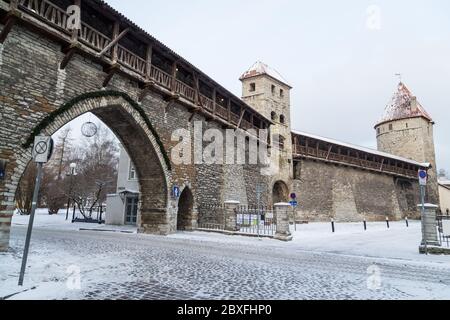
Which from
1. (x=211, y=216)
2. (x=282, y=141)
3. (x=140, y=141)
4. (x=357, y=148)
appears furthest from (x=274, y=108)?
(x=140, y=141)

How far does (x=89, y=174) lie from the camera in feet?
93.0

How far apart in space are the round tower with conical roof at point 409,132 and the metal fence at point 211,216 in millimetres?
34223

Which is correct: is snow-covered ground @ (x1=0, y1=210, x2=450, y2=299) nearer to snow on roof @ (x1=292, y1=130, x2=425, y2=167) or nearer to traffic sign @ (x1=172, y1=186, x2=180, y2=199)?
traffic sign @ (x1=172, y1=186, x2=180, y2=199)

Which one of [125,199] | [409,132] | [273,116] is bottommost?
[125,199]

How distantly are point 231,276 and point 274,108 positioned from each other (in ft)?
75.8

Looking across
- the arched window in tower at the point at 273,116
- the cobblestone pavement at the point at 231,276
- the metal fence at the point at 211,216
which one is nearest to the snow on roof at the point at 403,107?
the arched window in tower at the point at 273,116

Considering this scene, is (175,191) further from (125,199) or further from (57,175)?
(57,175)

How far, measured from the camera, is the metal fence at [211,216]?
1642 cm

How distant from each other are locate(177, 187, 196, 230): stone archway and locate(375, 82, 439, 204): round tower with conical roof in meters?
35.6

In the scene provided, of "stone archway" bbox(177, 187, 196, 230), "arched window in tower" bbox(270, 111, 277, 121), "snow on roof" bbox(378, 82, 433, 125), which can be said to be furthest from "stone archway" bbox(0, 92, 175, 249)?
"snow on roof" bbox(378, 82, 433, 125)

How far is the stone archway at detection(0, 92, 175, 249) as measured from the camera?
10248mm

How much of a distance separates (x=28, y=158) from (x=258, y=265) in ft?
22.2

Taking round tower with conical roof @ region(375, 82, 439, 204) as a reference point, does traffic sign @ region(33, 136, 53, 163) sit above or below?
below

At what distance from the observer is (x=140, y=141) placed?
13750 millimetres
